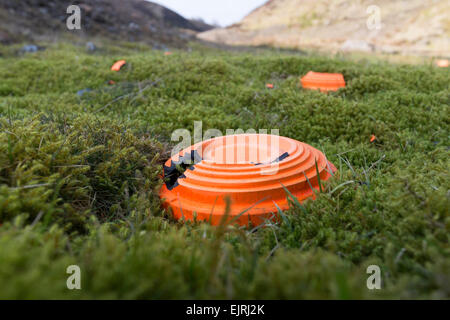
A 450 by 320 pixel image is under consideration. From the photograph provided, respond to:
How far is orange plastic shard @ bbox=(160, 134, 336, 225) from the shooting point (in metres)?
2.49

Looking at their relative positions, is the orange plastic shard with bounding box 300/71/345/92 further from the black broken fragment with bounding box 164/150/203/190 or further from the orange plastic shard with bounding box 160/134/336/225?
the black broken fragment with bounding box 164/150/203/190

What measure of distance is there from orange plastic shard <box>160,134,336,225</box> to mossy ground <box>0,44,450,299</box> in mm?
133

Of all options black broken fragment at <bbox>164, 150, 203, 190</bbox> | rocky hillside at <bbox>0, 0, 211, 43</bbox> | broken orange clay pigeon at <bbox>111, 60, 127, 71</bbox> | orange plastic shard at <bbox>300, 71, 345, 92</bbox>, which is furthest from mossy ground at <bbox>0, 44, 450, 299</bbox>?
rocky hillside at <bbox>0, 0, 211, 43</bbox>

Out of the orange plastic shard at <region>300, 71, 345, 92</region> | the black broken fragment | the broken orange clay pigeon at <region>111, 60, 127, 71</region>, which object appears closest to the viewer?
the black broken fragment

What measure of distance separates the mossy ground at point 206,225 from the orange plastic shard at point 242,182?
13 centimetres

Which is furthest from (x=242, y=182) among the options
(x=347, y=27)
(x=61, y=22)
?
(x=347, y=27)

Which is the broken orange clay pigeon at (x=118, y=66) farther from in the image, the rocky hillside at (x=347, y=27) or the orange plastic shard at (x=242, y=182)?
the rocky hillside at (x=347, y=27)

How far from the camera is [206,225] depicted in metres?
2.09

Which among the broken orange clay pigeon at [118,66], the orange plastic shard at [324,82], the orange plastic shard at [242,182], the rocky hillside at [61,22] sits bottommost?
the orange plastic shard at [242,182]

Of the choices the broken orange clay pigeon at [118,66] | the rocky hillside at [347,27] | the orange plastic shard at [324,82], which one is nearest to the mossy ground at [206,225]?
the orange plastic shard at [324,82]

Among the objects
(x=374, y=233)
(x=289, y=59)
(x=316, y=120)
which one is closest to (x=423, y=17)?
(x=289, y=59)

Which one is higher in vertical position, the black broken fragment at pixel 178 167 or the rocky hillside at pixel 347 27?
the rocky hillside at pixel 347 27

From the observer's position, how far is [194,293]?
4.36 feet

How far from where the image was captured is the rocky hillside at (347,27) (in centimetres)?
2734
